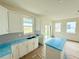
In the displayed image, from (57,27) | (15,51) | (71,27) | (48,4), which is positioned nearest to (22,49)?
(15,51)

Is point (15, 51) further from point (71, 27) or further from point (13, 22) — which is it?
point (71, 27)

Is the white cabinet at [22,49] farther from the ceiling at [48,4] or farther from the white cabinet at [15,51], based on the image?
the ceiling at [48,4]

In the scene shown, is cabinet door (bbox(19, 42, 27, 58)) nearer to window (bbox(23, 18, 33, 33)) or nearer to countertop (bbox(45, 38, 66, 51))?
window (bbox(23, 18, 33, 33))

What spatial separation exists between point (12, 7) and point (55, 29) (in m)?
7.30

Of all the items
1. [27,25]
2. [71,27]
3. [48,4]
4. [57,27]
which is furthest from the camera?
[57,27]

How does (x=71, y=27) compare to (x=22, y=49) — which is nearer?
(x=22, y=49)

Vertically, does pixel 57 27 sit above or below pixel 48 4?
below

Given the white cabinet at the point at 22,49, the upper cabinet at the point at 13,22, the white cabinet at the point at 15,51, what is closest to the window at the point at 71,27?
the white cabinet at the point at 22,49

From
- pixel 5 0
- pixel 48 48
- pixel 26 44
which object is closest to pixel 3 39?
pixel 26 44

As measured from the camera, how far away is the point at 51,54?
1894 mm

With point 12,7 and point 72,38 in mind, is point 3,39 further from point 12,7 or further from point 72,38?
point 72,38

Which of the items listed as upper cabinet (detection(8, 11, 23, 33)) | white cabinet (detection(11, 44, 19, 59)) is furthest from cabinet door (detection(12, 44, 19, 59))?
upper cabinet (detection(8, 11, 23, 33))

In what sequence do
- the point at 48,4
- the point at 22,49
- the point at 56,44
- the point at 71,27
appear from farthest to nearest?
the point at 71,27
the point at 22,49
the point at 48,4
the point at 56,44

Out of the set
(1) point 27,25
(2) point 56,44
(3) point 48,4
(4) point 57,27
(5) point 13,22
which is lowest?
(2) point 56,44
